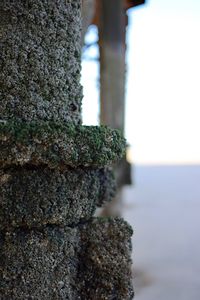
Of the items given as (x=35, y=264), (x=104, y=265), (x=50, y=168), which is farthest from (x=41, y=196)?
(x=104, y=265)

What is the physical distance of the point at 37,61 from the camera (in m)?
1.23

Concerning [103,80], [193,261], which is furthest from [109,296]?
[193,261]

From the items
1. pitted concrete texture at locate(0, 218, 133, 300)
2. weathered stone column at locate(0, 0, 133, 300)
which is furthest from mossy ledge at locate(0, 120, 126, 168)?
pitted concrete texture at locate(0, 218, 133, 300)

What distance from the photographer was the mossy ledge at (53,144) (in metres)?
1.12

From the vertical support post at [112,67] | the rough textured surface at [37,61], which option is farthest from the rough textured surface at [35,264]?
the vertical support post at [112,67]

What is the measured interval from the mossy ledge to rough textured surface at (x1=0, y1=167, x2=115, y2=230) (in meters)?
0.03

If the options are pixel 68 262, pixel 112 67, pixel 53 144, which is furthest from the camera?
pixel 112 67

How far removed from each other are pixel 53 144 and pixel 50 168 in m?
0.07

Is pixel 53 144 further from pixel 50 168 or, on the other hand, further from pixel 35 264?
pixel 35 264

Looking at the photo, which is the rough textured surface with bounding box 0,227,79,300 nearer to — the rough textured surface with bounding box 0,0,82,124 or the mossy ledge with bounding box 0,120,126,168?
the mossy ledge with bounding box 0,120,126,168

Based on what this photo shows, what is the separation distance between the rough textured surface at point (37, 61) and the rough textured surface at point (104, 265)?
1.20ft

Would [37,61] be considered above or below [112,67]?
below

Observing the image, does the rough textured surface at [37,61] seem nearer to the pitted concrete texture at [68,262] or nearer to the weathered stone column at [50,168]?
the weathered stone column at [50,168]

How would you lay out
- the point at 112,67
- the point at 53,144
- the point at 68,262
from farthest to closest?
the point at 112,67, the point at 68,262, the point at 53,144
